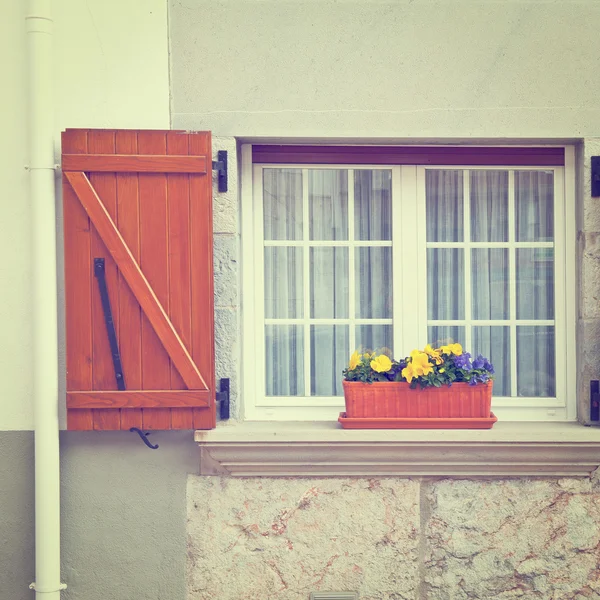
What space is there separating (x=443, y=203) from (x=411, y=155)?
0.98 ft

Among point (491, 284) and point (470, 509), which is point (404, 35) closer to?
point (491, 284)

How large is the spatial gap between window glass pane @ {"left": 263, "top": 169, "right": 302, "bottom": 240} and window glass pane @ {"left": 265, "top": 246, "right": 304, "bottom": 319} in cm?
10

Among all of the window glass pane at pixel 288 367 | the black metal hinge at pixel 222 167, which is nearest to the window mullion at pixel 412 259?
the window glass pane at pixel 288 367

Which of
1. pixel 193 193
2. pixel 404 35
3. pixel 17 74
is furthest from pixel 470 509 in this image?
pixel 17 74

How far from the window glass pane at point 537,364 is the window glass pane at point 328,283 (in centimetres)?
Result: 93

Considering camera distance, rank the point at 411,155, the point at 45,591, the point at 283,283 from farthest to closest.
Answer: the point at 283,283, the point at 411,155, the point at 45,591

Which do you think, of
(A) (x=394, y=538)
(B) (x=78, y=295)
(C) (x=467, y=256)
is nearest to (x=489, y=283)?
(C) (x=467, y=256)

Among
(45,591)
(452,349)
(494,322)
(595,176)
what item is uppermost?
(595,176)

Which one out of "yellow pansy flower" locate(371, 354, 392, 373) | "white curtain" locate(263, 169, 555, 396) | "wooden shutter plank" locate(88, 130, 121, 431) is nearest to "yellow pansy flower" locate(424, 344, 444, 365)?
"yellow pansy flower" locate(371, 354, 392, 373)

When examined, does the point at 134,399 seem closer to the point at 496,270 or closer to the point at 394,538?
the point at 394,538

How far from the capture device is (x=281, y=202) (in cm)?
418

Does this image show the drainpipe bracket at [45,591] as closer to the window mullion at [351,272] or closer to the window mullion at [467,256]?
the window mullion at [351,272]

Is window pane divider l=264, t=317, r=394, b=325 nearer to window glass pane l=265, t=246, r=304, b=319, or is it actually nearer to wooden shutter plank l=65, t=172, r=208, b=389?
window glass pane l=265, t=246, r=304, b=319

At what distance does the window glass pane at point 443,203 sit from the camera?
4.17 meters
